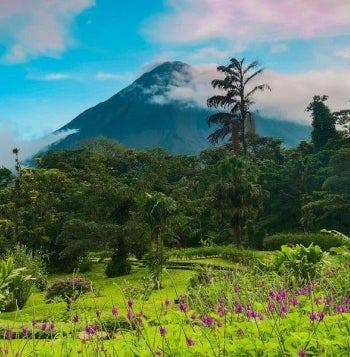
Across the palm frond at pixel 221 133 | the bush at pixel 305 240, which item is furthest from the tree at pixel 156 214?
the palm frond at pixel 221 133

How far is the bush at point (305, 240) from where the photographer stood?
3491 centimetres

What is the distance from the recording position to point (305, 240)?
35.8 metres

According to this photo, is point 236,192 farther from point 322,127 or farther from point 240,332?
point 240,332

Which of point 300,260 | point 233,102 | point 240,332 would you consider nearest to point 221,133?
point 233,102

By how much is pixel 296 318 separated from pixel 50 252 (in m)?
32.0

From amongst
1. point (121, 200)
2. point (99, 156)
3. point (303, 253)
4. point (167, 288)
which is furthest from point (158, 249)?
point (99, 156)

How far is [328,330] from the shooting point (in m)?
5.09

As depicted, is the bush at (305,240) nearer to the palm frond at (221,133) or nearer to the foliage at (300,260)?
the palm frond at (221,133)

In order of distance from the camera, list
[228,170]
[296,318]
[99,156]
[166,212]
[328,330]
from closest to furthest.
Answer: [328,330]
[296,318]
[166,212]
[228,170]
[99,156]

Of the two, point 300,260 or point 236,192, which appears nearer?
point 300,260

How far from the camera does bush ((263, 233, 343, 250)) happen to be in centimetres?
3491

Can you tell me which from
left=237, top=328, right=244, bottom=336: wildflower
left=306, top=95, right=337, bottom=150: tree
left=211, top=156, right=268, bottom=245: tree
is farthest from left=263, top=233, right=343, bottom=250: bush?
left=237, top=328, right=244, bottom=336: wildflower

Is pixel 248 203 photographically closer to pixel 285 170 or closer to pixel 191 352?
pixel 285 170

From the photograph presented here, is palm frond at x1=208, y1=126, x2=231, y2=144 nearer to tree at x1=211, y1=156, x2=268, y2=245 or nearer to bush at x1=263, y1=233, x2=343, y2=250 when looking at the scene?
tree at x1=211, y1=156, x2=268, y2=245
